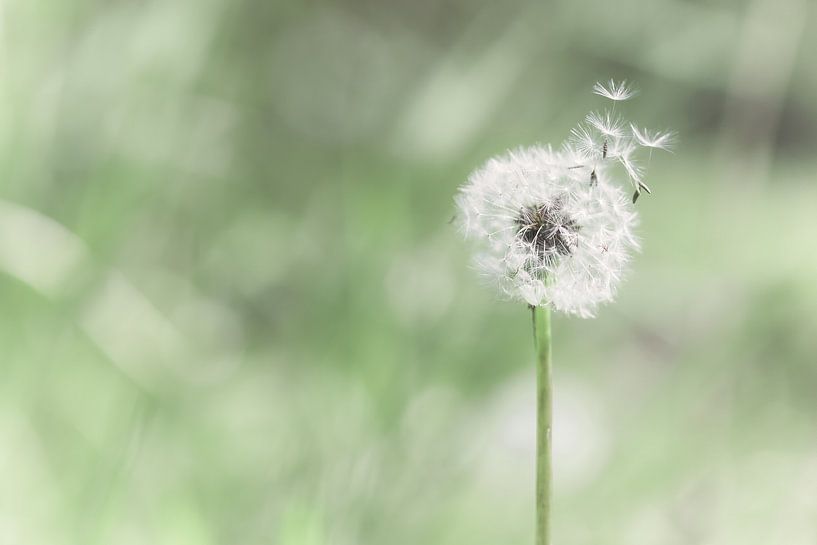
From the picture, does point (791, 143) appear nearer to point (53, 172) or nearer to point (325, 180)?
point (325, 180)

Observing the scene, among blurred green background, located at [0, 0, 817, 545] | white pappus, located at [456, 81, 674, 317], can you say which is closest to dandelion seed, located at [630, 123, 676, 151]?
white pappus, located at [456, 81, 674, 317]

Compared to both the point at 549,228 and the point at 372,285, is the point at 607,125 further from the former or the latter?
the point at 372,285

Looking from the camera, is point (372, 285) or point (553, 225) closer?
point (553, 225)

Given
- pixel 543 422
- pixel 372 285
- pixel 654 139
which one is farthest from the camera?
pixel 372 285

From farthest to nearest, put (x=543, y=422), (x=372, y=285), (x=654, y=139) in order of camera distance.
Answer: (x=372, y=285), (x=654, y=139), (x=543, y=422)

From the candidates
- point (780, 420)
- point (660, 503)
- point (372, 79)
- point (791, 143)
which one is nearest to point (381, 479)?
point (660, 503)

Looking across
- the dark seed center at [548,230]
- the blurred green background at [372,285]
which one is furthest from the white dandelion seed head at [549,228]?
the blurred green background at [372,285]

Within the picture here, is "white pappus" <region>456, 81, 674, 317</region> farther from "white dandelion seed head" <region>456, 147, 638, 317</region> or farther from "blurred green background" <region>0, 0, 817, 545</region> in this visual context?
"blurred green background" <region>0, 0, 817, 545</region>

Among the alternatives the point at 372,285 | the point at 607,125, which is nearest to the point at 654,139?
the point at 607,125
